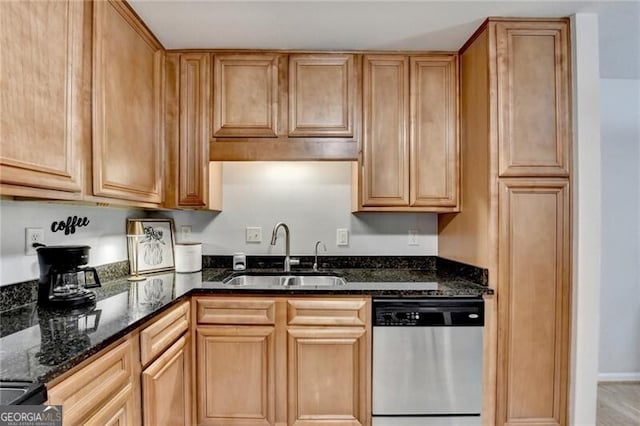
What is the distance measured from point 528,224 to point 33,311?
226 cm

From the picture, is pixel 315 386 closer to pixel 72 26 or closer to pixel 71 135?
pixel 71 135

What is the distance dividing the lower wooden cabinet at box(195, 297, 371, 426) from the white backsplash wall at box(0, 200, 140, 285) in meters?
0.67

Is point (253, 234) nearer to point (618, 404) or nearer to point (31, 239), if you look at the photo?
point (31, 239)

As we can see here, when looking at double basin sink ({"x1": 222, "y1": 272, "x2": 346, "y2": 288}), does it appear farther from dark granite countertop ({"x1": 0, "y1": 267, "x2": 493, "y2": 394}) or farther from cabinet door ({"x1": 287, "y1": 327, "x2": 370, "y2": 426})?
cabinet door ({"x1": 287, "y1": 327, "x2": 370, "y2": 426})

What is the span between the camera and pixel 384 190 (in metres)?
2.13

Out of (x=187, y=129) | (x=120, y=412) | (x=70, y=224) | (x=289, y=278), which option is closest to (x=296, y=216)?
(x=289, y=278)

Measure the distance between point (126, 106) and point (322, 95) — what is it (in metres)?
1.07

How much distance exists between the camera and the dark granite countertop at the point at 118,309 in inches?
36.7

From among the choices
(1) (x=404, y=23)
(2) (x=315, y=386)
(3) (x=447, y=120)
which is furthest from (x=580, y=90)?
(2) (x=315, y=386)

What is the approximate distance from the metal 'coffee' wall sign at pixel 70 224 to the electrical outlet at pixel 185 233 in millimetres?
677

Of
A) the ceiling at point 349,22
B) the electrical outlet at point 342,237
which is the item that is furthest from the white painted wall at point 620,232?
the electrical outlet at point 342,237

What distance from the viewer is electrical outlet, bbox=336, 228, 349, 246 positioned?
245cm

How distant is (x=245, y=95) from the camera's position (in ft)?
6.95

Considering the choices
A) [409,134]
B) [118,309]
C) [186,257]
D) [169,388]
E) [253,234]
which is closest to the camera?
[118,309]
